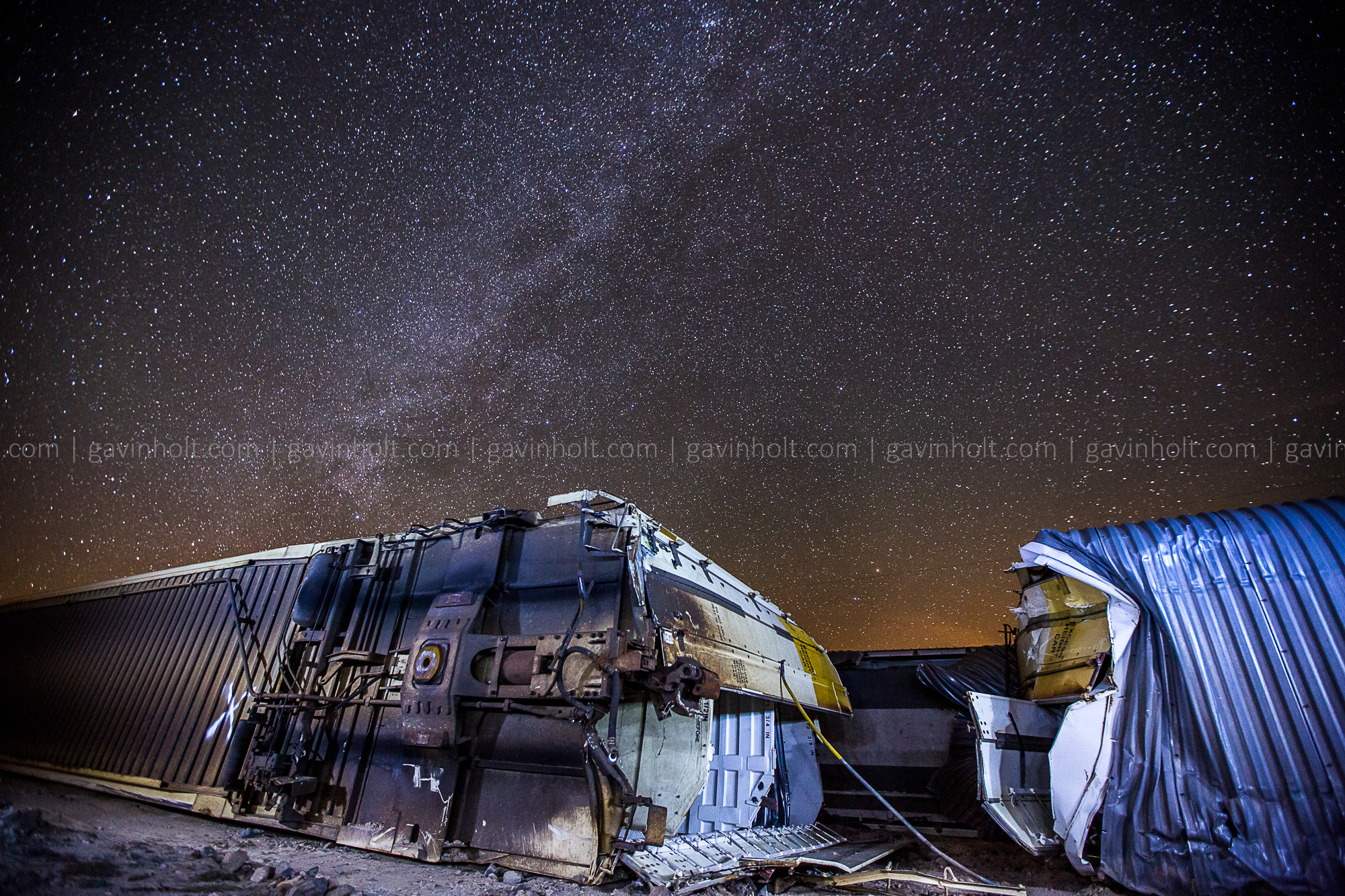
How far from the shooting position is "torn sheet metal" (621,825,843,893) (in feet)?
15.9

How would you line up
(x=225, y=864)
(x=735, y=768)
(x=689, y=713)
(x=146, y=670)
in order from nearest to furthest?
(x=225, y=864)
(x=689, y=713)
(x=735, y=768)
(x=146, y=670)

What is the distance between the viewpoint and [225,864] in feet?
13.5

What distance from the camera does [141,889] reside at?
10.3 feet

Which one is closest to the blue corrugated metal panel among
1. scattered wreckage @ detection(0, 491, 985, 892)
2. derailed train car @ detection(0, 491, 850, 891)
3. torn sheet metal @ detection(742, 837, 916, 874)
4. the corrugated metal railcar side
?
torn sheet metal @ detection(742, 837, 916, 874)

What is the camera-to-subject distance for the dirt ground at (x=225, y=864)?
10.3 ft

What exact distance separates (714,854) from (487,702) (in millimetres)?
2622

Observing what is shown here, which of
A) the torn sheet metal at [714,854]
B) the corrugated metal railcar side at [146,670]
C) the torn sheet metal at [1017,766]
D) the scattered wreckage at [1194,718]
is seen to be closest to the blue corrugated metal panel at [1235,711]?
the scattered wreckage at [1194,718]

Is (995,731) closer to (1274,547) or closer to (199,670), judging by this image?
(1274,547)

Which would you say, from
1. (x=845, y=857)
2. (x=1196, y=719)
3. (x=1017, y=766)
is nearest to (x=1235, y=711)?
(x=1196, y=719)

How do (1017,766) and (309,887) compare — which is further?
(1017,766)

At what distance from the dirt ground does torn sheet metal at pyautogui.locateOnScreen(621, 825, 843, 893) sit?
0.47ft

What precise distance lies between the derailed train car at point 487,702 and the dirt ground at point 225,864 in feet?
0.87

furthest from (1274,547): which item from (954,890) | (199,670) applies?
(199,670)

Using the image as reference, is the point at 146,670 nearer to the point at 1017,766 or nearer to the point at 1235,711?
the point at 1017,766
